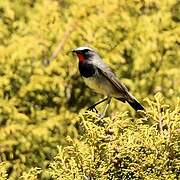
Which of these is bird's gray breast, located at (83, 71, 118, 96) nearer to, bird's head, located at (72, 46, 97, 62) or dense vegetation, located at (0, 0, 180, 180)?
bird's head, located at (72, 46, 97, 62)

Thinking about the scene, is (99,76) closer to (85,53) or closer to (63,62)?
(85,53)

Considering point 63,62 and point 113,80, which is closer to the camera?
point 113,80

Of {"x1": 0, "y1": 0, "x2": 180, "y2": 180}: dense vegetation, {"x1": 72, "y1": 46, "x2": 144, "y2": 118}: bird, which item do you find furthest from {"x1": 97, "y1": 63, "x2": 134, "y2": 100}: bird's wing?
{"x1": 0, "y1": 0, "x2": 180, "y2": 180}: dense vegetation

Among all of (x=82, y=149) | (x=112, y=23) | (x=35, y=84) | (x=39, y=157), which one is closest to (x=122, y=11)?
(x=112, y=23)

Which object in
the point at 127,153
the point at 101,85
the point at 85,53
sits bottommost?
the point at 101,85

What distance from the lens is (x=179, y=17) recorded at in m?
6.79

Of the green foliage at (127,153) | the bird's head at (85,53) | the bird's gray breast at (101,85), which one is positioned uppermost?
the bird's head at (85,53)

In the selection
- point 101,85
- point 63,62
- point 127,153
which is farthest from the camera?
Answer: point 63,62

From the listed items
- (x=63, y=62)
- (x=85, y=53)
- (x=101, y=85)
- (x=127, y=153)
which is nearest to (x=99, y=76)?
(x=101, y=85)

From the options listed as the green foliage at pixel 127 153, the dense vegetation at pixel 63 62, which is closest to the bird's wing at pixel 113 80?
the dense vegetation at pixel 63 62

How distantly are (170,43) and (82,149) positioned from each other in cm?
338

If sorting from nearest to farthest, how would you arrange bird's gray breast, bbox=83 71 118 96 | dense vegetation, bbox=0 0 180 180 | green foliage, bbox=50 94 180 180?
1. green foliage, bbox=50 94 180 180
2. bird's gray breast, bbox=83 71 118 96
3. dense vegetation, bbox=0 0 180 180

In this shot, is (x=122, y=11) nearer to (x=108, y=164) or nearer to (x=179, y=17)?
(x=179, y=17)

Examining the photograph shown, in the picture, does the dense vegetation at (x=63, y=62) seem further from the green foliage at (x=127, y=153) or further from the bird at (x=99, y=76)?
the green foliage at (x=127, y=153)
